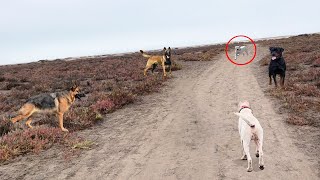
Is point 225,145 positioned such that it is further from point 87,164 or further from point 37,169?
point 37,169

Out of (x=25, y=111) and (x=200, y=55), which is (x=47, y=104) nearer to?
(x=25, y=111)

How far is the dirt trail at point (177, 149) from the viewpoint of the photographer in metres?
6.83

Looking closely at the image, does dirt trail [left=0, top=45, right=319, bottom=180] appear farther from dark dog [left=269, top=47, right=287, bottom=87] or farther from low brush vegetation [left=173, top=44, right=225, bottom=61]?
low brush vegetation [left=173, top=44, right=225, bottom=61]

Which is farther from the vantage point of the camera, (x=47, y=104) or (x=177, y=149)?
(x=47, y=104)

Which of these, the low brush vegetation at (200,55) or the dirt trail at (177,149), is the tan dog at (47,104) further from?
the low brush vegetation at (200,55)

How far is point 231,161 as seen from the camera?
23.7 feet

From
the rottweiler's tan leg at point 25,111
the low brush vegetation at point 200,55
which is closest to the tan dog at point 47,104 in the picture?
the rottweiler's tan leg at point 25,111

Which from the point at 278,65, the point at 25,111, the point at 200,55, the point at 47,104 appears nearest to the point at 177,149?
the point at 47,104

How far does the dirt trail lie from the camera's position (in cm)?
683

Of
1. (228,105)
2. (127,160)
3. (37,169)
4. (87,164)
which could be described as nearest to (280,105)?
(228,105)

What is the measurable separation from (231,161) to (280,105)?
6.01 meters

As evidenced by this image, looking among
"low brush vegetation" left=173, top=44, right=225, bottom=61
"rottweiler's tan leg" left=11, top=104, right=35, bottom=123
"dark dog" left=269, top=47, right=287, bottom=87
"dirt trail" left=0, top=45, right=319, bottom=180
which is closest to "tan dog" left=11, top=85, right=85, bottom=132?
"rottweiler's tan leg" left=11, top=104, right=35, bottom=123

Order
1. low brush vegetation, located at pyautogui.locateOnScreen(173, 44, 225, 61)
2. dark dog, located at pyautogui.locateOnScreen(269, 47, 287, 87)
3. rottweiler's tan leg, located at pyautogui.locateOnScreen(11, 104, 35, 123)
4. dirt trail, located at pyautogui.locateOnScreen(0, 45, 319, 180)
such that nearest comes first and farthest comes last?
dirt trail, located at pyautogui.locateOnScreen(0, 45, 319, 180), rottweiler's tan leg, located at pyautogui.locateOnScreen(11, 104, 35, 123), dark dog, located at pyautogui.locateOnScreen(269, 47, 287, 87), low brush vegetation, located at pyautogui.locateOnScreen(173, 44, 225, 61)

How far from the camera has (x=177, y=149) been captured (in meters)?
8.28
